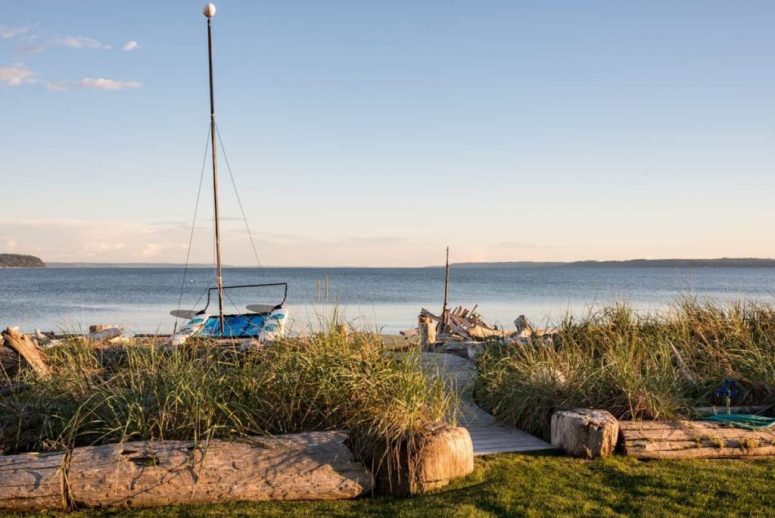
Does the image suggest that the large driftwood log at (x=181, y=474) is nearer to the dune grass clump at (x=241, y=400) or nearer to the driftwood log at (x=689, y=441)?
the dune grass clump at (x=241, y=400)

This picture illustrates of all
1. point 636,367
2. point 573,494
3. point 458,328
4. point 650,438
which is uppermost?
point 636,367

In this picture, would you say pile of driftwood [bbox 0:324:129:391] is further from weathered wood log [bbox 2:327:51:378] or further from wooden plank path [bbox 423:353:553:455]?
wooden plank path [bbox 423:353:553:455]

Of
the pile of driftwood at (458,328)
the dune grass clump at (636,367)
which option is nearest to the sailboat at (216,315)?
the pile of driftwood at (458,328)

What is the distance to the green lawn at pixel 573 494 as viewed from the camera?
19.2 ft

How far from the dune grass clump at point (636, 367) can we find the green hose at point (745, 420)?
33cm

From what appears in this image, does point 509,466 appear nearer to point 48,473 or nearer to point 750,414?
point 750,414

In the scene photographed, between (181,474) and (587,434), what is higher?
(587,434)

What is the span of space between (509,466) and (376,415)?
1.36m

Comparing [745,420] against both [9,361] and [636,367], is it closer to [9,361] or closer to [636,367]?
[636,367]

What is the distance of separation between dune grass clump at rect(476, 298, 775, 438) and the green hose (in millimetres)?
327

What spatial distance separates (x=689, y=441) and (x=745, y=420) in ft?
3.10

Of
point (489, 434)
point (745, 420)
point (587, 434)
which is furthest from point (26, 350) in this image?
point (745, 420)

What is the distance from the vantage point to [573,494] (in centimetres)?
623

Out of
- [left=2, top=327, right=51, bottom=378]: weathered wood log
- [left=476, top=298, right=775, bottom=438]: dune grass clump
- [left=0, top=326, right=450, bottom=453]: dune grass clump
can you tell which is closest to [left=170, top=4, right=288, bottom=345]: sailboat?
[left=2, top=327, right=51, bottom=378]: weathered wood log
